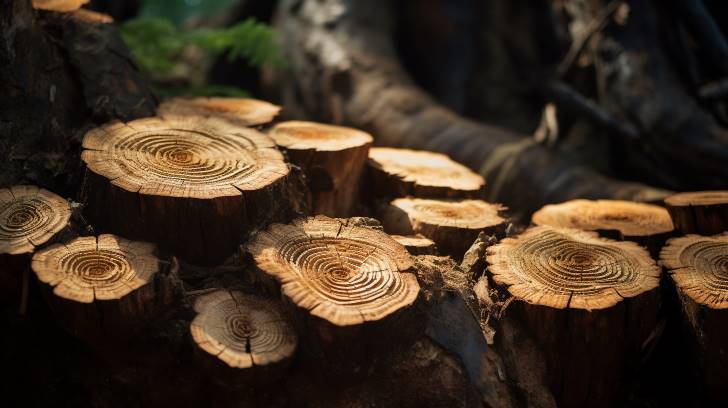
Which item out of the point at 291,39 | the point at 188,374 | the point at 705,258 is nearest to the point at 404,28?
the point at 291,39

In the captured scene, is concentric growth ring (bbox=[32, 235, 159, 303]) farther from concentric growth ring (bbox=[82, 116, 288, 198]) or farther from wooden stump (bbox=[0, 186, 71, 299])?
concentric growth ring (bbox=[82, 116, 288, 198])

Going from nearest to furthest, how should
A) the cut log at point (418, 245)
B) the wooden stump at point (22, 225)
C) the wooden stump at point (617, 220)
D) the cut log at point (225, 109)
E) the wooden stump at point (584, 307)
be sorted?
the wooden stump at point (22, 225), the wooden stump at point (584, 307), the cut log at point (418, 245), the wooden stump at point (617, 220), the cut log at point (225, 109)

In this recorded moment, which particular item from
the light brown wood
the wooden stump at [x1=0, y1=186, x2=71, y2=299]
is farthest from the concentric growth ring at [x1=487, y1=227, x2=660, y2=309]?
the light brown wood

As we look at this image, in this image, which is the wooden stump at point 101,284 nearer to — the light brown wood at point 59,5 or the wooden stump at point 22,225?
the wooden stump at point 22,225

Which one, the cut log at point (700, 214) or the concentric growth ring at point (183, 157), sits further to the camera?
the cut log at point (700, 214)

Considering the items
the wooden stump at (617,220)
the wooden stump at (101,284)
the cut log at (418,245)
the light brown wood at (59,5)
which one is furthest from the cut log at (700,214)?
the light brown wood at (59,5)

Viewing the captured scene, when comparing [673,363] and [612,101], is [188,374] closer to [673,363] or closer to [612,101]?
[673,363]

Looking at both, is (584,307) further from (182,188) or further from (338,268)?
(182,188)

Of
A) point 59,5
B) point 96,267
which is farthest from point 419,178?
point 59,5
